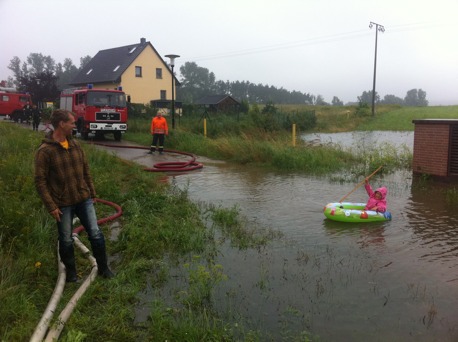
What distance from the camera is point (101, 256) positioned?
4734mm

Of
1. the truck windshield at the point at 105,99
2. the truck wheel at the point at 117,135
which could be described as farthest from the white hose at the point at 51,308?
the truck wheel at the point at 117,135

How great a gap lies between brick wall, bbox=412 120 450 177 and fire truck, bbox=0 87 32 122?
94.4ft

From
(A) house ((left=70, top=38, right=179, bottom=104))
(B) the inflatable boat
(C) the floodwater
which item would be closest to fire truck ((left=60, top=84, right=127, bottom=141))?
(C) the floodwater

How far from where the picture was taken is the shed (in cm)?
1103

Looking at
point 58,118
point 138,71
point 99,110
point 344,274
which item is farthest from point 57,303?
point 138,71

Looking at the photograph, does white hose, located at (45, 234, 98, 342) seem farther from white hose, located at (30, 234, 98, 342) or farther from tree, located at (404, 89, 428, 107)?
tree, located at (404, 89, 428, 107)

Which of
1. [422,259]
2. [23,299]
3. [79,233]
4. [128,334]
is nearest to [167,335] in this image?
[128,334]

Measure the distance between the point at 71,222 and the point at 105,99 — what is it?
630 inches

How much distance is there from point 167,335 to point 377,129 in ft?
134

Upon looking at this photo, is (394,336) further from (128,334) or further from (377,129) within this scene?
(377,129)

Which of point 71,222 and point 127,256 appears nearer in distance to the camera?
point 71,222

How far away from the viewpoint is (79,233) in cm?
605

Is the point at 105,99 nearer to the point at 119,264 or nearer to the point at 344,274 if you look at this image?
the point at 119,264

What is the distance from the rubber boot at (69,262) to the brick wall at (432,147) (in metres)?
10.0
